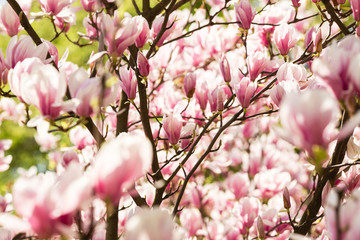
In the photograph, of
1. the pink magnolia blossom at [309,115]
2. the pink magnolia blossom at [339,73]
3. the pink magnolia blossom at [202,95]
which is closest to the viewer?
the pink magnolia blossom at [309,115]

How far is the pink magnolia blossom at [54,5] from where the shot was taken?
187 centimetres

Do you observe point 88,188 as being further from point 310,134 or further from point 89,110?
point 310,134

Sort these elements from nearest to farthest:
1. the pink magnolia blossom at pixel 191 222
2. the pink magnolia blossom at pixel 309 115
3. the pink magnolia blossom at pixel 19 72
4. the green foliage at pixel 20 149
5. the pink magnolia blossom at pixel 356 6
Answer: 1. the pink magnolia blossom at pixel 309 115
2. the pink magnolia blossom at pixel 19 72
3. the pink magnolia blossom at pixel 356 6
4. the pink magnolia blossom at pixel 191 222
5. the green foliage at pixel 20 149

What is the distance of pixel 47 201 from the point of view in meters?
0.75

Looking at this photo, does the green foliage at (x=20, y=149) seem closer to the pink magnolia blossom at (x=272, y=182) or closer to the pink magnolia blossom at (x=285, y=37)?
the pink magnolia blossom at (x=272, y=182)

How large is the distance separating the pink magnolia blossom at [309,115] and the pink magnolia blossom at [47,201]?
45 centimetres

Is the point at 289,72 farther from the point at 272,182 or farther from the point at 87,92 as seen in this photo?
the point at 272,182

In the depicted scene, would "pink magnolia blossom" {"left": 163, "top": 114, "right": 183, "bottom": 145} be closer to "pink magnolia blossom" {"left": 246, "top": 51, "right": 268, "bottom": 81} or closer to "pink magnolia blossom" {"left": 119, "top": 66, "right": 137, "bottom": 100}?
"pink magnolia blossom" {"left": 119, "top": 66, "right": 137, "bottom": 100}

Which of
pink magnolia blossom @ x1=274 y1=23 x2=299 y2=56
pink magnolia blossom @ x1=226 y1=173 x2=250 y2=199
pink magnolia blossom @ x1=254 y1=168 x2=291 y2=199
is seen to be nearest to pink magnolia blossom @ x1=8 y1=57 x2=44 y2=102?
pink magnolia blossom @ x1=274 y1=23 x2=299 y2=56

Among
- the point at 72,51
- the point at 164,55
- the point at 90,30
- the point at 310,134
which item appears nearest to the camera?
the point at 310,134

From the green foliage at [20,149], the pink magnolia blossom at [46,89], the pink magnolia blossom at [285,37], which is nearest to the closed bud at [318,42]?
the pink magnolia blossom at [285,37]

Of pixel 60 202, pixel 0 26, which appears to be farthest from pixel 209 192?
pixel 60 202

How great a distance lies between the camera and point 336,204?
30.0 inches

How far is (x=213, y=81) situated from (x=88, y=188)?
2055 millimetres
